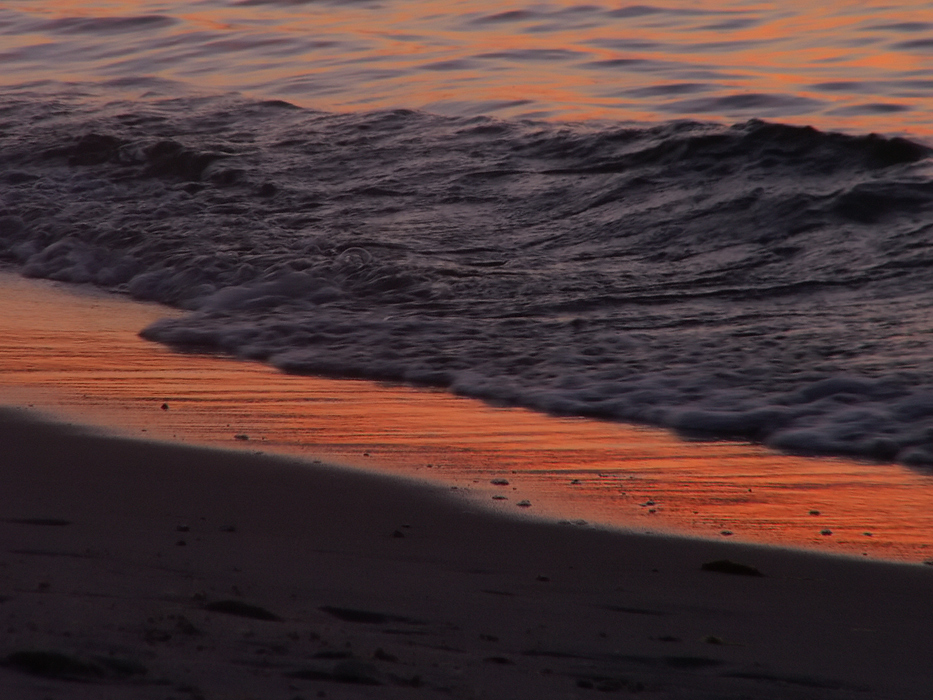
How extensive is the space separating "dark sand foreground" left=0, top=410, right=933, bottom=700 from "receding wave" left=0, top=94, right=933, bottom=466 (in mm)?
1521

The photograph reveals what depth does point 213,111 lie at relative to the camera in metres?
12.7

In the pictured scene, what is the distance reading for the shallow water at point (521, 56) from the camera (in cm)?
1166

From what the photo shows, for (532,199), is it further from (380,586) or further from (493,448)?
(380,586)

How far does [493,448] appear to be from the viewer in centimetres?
430

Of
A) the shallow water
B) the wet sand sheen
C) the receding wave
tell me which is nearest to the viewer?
the wet sand sheen

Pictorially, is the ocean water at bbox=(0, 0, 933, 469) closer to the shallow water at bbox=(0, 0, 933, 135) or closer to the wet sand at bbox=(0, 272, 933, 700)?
the shallow water at bbox=(0, 0, 933, 135)

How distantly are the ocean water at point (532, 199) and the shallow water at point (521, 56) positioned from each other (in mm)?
58

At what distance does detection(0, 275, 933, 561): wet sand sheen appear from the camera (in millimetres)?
3576

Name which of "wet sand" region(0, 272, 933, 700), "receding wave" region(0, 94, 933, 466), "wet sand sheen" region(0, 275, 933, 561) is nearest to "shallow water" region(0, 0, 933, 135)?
"receding wave" region(0, 94, 933, 466)

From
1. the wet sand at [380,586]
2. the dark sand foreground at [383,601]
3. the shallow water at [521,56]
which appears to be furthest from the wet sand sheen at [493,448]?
the shallow water at [521,56]

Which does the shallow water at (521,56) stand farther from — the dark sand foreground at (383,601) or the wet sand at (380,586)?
the dark sand foreground at (383,601)

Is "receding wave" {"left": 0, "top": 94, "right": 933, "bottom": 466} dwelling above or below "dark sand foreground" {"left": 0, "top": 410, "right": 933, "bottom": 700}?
below

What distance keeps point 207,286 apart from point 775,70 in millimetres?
7564

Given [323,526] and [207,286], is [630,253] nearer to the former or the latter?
[207,286]
